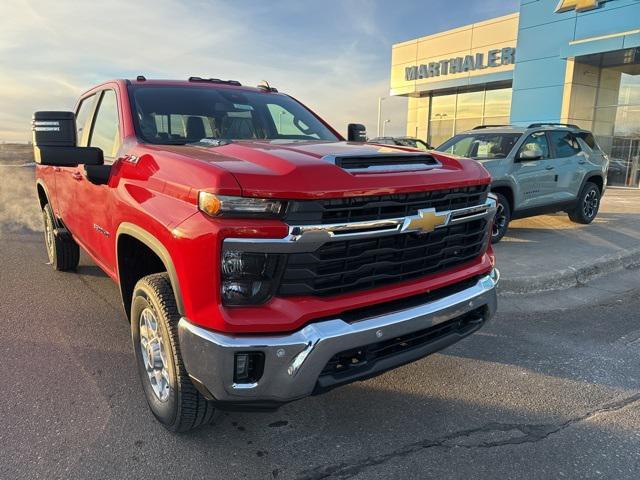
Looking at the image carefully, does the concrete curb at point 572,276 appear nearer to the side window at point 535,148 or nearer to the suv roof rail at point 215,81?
the side window at point 535,148

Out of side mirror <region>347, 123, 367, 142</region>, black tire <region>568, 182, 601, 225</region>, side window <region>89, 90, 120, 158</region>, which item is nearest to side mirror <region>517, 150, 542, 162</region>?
black tire <region>568, 182, 601, 225</region>

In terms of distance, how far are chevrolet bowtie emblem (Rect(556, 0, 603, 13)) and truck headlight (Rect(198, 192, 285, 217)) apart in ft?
55.7

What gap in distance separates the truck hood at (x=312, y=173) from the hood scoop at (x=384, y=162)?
0.02 m

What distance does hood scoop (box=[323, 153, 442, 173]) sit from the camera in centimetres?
248

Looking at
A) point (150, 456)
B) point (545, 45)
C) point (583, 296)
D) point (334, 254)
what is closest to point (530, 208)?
point (583, 296)

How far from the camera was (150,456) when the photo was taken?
8.51 ft

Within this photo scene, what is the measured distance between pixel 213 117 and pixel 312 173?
5.79ft

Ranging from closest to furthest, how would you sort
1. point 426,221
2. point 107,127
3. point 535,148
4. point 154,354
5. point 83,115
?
point 426,221
point 154,354
point 107,127
point 83,115
point 535,148

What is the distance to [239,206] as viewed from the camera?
216 centimetres

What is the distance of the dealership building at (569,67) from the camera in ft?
50.1

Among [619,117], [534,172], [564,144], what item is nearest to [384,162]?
[534,172]

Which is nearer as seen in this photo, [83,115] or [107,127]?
[107,127]

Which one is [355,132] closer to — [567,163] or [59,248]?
[59,248]

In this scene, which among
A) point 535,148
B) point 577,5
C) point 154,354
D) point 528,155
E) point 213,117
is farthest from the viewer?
point 577,5
